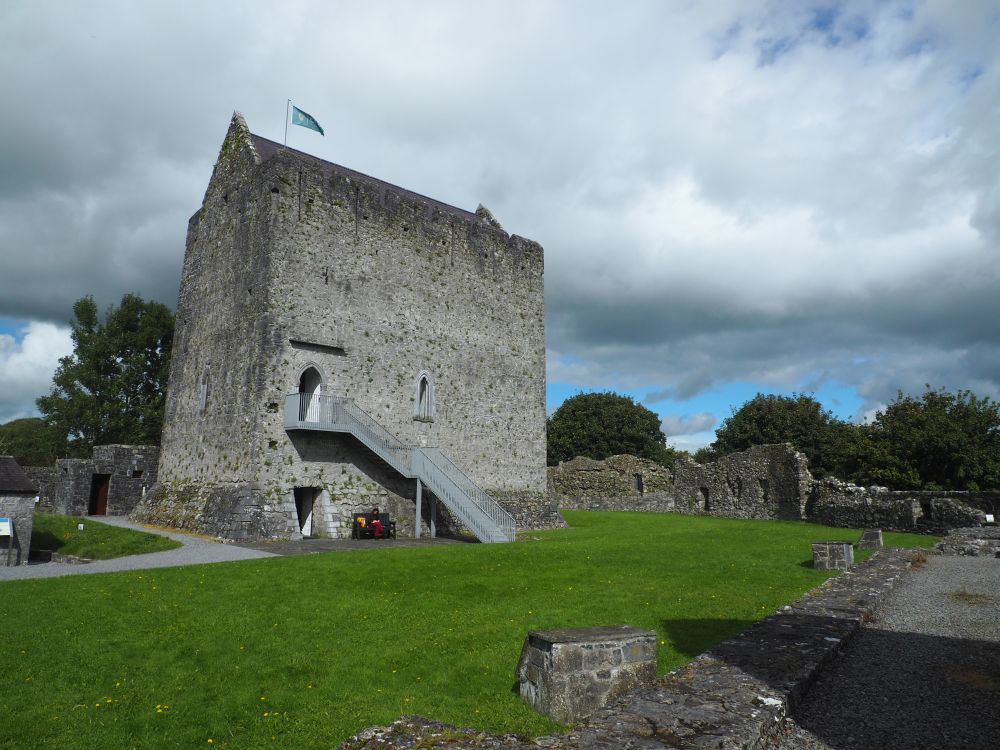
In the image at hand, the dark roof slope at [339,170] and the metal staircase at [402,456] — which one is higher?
the dark roof slope at [339,170]

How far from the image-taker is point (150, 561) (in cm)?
1283

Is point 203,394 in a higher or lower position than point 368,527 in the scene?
higher

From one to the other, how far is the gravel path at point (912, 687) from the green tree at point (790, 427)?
35.7 metres

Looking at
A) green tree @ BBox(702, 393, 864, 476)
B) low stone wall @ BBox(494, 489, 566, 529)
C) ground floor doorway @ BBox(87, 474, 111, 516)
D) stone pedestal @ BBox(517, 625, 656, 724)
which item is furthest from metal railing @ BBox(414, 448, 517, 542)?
green tree @ BBox(702, 393, 864, 476)

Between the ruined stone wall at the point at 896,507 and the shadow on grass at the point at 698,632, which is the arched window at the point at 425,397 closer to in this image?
the shadow on grass at the point at 698,632

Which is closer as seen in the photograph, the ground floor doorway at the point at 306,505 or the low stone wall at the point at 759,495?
the ground floor doorway at the point at 306,505

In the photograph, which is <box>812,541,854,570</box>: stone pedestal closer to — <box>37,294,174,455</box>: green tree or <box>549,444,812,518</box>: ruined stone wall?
<box>549,444,812,518</box>: ruined stone wall

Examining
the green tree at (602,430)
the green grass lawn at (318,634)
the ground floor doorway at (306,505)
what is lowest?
the green grass lawn at (318,634)

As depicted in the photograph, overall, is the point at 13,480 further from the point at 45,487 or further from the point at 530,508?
the point at 45,487

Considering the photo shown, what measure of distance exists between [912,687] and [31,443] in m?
58.0

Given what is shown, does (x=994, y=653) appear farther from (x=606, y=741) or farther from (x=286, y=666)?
(x=286, y=666)

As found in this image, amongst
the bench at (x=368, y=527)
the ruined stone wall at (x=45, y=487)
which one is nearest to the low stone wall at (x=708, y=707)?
the bench at (x=368, y=527)

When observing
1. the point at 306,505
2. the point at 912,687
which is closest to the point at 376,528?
the point at 306,505

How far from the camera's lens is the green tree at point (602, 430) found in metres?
55.2
